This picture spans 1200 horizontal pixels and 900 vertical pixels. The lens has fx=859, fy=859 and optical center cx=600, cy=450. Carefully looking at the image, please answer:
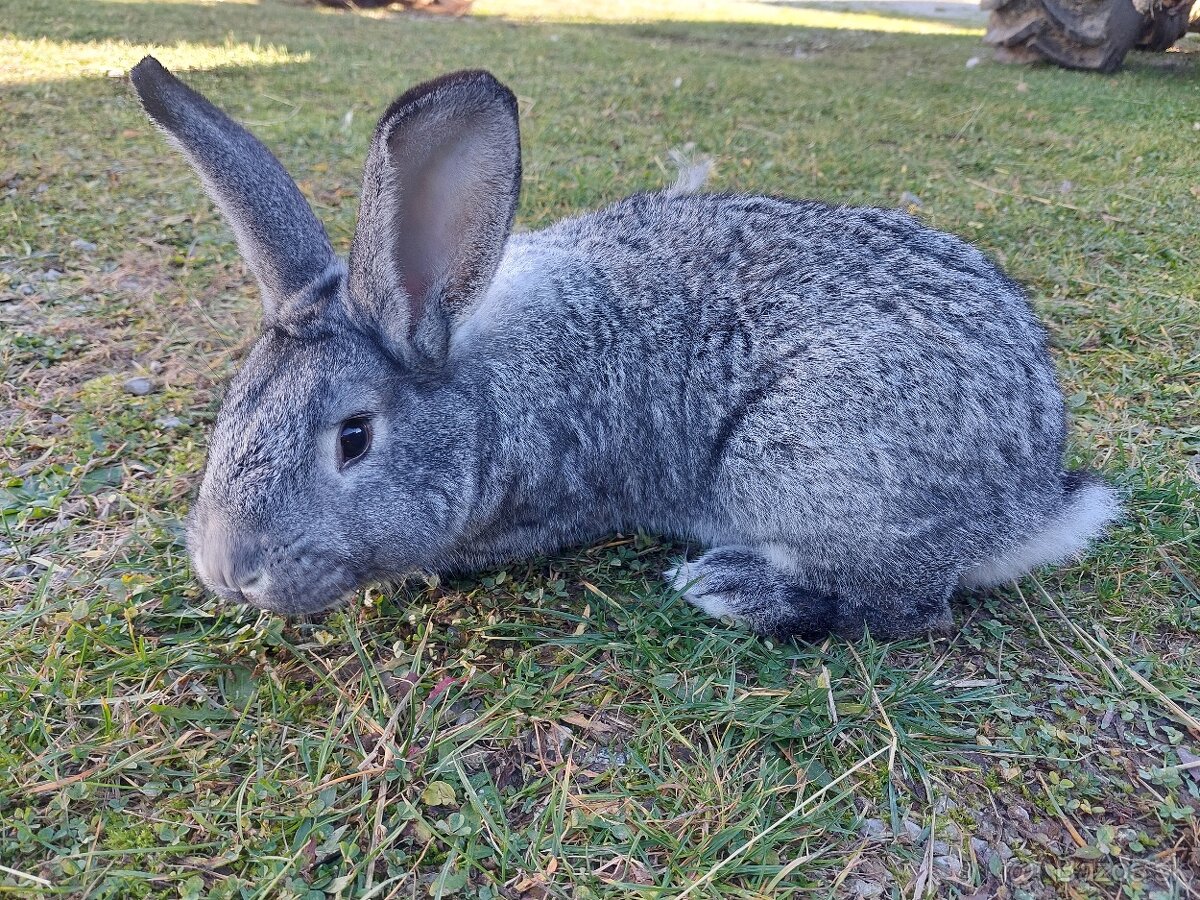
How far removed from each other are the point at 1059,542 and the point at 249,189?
310 centimetres

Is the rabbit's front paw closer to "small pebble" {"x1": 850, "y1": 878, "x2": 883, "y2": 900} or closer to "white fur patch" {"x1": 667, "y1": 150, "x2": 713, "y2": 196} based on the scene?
"small pebble" {"x1": 850, "y1": 878, "x2": 883, "y2": 900}

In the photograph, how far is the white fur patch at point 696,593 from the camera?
10.1 feet

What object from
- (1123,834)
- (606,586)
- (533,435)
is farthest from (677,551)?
(1123,834)

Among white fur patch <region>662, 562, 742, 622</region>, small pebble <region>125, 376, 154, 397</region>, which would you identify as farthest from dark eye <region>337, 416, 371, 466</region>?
small pebble <region>125, 376, 154, 397</region>

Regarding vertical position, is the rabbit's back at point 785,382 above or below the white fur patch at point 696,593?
above

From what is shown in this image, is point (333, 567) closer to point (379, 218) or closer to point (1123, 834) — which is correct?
point (379, 218)

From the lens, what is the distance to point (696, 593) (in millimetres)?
→ 3146

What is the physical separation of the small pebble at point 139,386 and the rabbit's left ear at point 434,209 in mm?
1716

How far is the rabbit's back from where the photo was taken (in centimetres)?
292

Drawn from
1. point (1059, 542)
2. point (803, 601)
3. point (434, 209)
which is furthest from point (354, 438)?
point (1059, 542)

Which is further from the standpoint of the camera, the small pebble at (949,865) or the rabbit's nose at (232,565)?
the rabbit's nose at (232,565)

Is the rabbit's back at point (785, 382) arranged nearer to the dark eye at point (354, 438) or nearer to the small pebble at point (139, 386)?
the dark eye at point (354, 438)

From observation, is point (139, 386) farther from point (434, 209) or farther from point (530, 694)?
point (530, 694)

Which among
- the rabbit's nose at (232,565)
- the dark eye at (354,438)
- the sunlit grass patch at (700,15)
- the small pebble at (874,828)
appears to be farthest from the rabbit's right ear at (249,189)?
the sunlit grass patch at (700,15)
